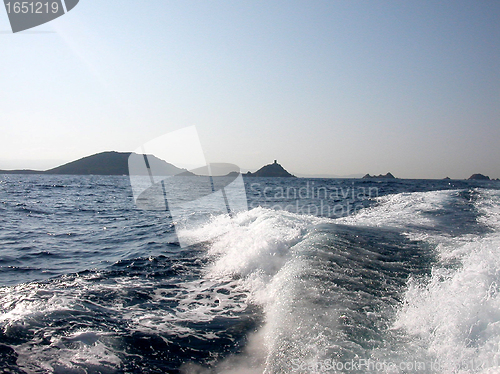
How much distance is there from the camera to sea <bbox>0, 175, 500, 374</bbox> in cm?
322

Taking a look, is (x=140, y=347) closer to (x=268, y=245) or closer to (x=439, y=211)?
(x=268, y=245)

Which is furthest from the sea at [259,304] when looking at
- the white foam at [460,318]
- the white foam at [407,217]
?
the white foam at [407,217]

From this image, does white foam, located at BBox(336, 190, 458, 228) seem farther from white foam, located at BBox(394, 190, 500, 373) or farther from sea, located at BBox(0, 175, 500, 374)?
white foam, located at BBox(394, 190, 500, 373)

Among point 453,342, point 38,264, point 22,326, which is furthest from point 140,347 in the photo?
point 38,264

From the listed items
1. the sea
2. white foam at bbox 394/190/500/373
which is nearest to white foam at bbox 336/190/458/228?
the sea

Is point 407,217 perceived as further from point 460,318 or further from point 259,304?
point 460,318

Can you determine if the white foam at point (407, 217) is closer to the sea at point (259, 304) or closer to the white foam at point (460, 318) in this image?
the sea at point (259, 304)

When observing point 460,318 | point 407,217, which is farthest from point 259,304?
point 407,217

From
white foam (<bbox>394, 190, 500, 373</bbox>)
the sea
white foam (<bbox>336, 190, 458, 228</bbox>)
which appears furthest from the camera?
white foam (<bbox>336, 190, 458, 228</bbox>)

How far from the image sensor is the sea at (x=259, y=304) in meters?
3.22

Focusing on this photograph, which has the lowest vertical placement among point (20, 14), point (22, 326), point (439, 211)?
point (439, 211)

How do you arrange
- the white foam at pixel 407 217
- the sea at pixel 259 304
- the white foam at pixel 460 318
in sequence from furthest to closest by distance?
the white foam at pixel 407 217 < the sea at pixel 259 304 < the white foam at pixel 460 318

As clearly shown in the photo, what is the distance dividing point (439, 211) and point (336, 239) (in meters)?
8.61

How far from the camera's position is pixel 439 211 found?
44.9ft
